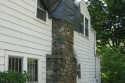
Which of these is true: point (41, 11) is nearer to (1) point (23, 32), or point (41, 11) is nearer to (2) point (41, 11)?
(2) point (41, 11)

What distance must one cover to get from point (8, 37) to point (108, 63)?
1601cm

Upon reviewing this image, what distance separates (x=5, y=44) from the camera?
9734 mm

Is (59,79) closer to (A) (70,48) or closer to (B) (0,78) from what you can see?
(A) (70,48)

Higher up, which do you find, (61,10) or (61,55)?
(61,10)

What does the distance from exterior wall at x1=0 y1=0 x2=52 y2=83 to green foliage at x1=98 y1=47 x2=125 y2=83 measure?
12375mm

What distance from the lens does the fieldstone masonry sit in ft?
42.0

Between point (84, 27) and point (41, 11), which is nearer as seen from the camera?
point (41, 11)

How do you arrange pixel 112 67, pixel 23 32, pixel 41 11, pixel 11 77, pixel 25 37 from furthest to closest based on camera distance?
pixel 112 67
pixel 41 11
pixel 25 37
pixel 23 32
pixel 11 77

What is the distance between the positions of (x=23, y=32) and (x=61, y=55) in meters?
2.59

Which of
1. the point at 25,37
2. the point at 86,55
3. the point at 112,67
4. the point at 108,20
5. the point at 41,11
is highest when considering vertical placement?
the point at 108,20

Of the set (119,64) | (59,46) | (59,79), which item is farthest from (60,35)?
(119,64)

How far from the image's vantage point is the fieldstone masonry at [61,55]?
12805mm

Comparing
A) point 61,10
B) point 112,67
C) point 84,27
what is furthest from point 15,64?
point 112,67

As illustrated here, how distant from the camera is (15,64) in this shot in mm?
10445
